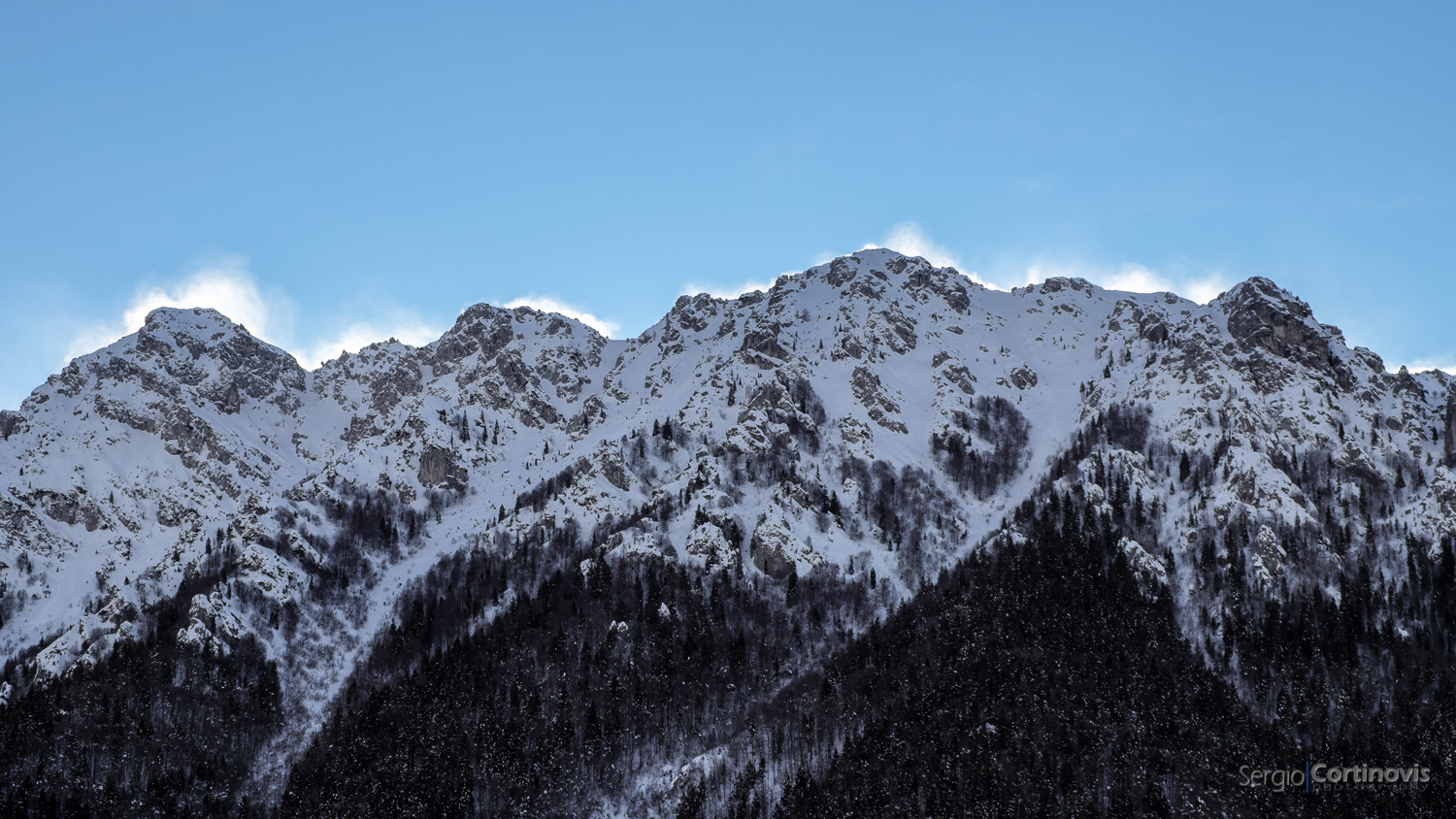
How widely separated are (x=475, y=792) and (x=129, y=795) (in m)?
56.3

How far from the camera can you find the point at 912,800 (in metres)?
187

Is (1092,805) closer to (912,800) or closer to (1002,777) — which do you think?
(1002,777)

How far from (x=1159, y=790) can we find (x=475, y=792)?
110m

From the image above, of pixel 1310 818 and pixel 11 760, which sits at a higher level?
pixel 11 760

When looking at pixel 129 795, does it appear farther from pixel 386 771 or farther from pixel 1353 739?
pixel 1353 739

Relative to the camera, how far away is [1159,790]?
7313 inches

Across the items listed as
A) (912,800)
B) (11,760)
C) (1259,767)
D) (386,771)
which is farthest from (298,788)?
(1259,767)

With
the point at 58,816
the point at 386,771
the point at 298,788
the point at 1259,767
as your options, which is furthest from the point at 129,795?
the point at 1259,767

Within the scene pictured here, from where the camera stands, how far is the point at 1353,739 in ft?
651

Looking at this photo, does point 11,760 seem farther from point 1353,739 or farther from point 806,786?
point 1353,739

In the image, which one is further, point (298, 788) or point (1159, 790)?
point (298, 788)

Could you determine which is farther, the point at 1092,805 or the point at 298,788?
the point at 298,788

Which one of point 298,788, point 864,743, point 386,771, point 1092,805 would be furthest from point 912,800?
point 298,788

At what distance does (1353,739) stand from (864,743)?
8085 centimetres
